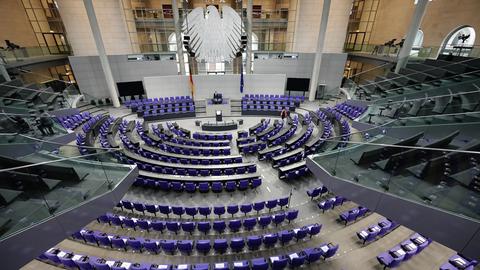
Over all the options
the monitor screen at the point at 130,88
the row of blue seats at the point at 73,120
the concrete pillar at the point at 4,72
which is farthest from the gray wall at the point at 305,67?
the concrete pillar at the point at 4,72

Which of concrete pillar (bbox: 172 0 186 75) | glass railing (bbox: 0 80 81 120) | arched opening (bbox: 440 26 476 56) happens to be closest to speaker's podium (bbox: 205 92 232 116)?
concrete pillar (bbox: 172 0 186 75)

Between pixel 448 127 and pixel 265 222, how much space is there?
765 cm

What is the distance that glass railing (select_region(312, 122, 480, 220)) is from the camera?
14.3 ft

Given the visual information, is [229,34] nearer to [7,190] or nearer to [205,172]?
[205,172]

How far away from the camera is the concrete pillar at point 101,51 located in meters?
16.4

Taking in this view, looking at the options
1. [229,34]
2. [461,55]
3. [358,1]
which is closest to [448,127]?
[229,34]

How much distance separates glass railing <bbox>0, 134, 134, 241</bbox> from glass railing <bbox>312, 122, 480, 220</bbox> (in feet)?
22.8

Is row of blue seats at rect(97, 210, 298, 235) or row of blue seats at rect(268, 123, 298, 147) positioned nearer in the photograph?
row of blue seats at rect(97, 210, 298, 235)

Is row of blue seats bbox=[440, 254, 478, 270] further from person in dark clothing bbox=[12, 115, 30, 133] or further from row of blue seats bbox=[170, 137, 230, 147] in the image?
person in dark clothing bbox=[12, 115, 30, 133]

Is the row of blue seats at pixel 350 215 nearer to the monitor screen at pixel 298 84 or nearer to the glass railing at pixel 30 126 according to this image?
the glass railing at pixel 30 126

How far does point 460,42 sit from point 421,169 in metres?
19.5

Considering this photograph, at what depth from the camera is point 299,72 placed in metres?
23.3

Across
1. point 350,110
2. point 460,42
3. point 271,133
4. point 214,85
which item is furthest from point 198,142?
point 460,42

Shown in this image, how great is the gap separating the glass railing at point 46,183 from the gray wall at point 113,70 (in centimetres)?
1556
